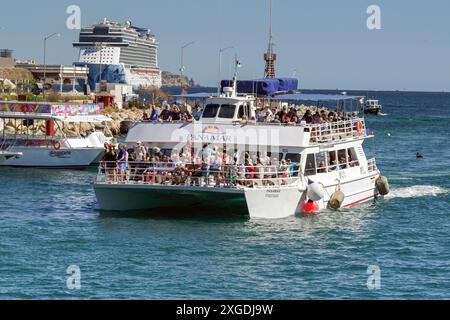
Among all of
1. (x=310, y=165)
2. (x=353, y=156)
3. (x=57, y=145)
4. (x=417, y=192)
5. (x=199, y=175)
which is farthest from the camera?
(x=57, y=145)

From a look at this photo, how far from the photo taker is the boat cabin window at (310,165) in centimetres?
3275

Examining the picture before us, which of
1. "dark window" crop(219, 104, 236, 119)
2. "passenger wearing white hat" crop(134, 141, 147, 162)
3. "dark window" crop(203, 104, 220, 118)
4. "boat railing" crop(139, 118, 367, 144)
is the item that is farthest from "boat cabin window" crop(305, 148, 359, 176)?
"passenger wearing white hat" crop(134, 141, 147, 162)

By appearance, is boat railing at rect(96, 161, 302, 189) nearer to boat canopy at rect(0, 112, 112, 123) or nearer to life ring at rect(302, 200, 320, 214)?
life ring at rect(302, 200, 320, 214)

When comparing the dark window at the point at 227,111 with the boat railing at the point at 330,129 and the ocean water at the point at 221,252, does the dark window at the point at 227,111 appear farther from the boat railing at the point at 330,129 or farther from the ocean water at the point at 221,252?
the ocean water at the point at 221,252

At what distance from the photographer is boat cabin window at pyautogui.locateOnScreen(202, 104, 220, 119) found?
33.8 meters

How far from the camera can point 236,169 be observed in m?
30.2

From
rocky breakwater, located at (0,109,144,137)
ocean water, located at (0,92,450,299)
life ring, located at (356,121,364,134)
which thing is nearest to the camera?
ocean water, located at (0,92,450,299)

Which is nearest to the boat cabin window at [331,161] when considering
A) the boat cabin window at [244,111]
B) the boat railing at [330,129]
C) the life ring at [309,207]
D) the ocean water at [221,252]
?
the boat railing at [330,129]

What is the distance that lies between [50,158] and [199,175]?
2157cm

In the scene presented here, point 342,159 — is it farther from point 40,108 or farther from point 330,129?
point 40,108

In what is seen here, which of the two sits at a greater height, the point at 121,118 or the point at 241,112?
the point at 241,112

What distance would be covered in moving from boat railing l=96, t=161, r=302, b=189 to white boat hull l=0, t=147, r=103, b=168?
19.7 meters

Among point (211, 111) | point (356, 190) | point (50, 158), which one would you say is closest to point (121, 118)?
point (50, 158)
